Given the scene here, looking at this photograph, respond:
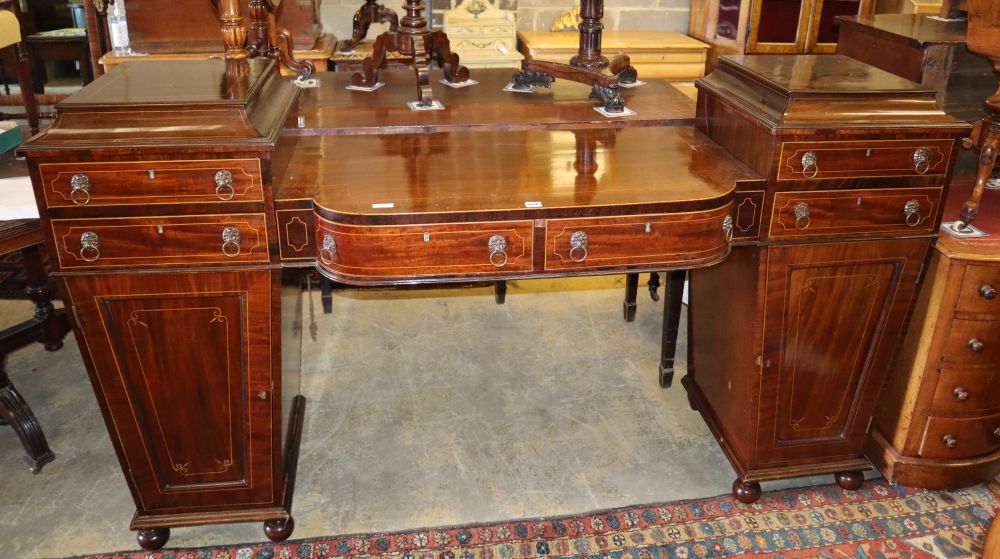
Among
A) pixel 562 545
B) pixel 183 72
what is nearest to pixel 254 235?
pixel 183 72

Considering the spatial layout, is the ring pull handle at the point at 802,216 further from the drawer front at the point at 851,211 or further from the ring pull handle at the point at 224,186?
the ring pull handle at the point at 224,186

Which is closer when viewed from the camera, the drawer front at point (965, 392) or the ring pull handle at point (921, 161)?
the ring pull handle at point (921, 161)

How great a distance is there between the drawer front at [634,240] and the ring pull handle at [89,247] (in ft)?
3.21

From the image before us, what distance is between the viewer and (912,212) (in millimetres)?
1933

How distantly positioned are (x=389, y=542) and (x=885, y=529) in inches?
54.0

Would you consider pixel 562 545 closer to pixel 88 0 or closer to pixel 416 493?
pixel 416 493

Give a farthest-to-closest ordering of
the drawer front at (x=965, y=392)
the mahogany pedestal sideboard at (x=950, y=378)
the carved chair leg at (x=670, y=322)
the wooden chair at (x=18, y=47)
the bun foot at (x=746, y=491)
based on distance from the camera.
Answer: the wooden chair at (x=18, y=47)
the carved chair leg at (x=670, y=322)
the bun foot at (x=746, y=491)
the drawer front at (x=965, y=392)
the mahogany pedestal sideboard at (x=950, y=378)

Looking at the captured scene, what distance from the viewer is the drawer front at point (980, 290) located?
201 centimetres

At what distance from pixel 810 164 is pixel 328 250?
44.5 inches

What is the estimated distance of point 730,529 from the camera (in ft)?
7.16

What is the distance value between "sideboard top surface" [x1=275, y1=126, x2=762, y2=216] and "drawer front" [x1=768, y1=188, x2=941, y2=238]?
5.1 inches

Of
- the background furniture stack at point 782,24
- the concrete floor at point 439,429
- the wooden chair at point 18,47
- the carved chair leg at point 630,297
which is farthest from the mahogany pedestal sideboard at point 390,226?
the wooden chair at point 18,47

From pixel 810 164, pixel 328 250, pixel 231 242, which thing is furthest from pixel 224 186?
pixel 810 164

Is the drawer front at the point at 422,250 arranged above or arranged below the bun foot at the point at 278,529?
above
